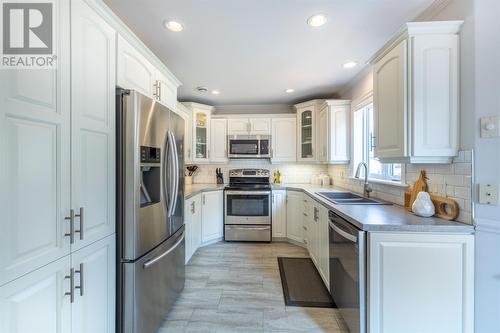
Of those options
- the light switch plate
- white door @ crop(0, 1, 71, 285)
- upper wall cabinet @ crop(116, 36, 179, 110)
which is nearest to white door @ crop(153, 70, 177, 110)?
upper wall cabinet @ crop(116, 36, 179, 110)

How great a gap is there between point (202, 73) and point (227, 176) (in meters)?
2.13

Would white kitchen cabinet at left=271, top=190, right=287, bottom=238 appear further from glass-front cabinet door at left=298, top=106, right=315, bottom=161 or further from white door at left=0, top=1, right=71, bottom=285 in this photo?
white door at left=0, top=1, right=71, bottom=285

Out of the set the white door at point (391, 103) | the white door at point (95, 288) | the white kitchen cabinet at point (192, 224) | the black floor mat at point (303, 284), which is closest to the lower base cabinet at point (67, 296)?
the white door at point (95, 288)

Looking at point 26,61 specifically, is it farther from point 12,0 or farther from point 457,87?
point 457,87

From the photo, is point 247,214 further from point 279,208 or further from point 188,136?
point 188,136

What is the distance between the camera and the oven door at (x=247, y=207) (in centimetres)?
388

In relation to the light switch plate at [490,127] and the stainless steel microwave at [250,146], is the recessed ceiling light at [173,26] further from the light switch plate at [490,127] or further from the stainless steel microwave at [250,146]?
the stainless steel microwave at [250,146]

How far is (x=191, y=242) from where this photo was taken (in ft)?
10.3

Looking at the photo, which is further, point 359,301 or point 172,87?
point 172,87

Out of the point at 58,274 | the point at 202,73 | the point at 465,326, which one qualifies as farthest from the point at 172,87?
the point at 465,326

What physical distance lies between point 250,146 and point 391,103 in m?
2.72

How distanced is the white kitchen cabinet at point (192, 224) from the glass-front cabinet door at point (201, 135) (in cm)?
99

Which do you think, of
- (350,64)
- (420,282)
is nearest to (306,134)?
(350,64)

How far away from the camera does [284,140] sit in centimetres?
429
